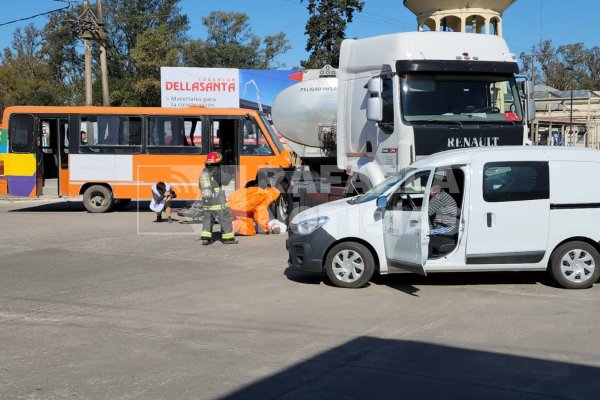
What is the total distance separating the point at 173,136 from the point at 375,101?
9051 mm

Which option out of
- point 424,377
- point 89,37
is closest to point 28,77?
point 89,37

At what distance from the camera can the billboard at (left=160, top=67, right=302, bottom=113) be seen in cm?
3288

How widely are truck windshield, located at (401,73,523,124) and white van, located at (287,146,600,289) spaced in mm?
2024

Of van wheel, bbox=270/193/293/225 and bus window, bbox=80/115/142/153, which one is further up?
bus window, bbox=80/115/142/153

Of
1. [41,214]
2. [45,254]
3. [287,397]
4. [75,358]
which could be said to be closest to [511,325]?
[287,397]

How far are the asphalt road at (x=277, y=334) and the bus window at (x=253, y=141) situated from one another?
23.2 ft

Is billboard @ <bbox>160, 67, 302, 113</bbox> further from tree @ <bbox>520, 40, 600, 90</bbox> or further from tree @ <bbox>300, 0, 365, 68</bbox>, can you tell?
tree @ <bbox>520, 40, 600, 90</bbox>

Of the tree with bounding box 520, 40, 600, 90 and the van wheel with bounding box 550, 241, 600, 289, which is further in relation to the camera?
the tree with bounding box 520, 40, 600, 90

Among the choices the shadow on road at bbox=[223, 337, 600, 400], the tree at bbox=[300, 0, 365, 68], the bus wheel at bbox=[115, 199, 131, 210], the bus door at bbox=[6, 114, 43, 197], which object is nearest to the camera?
the shadow on road at bbox=[223, 337, 600, 400]

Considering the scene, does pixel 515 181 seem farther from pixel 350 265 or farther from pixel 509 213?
pixel 350 265

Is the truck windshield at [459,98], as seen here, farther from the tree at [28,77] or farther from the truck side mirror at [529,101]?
the tree at [28,77]

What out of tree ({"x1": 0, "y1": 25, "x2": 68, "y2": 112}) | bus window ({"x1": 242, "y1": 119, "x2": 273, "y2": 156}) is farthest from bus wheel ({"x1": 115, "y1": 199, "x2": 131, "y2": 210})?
tree ({"x1": 0, "y1": 25, "x2": 68, "y2": 112})

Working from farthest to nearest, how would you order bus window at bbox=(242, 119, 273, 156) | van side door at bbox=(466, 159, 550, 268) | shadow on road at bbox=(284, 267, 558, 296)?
bus window at bbox=(242, 119, 273, 156) → shadow on road at bbox=(284, 267, 558, 296) → van side door at bbox=(466, 159, 550, 268)

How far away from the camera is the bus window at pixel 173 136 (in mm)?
17969
